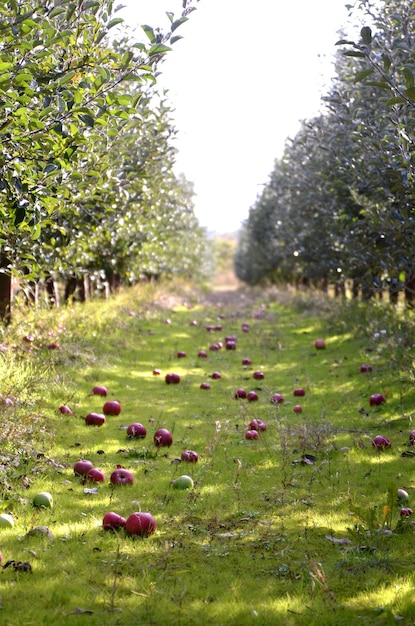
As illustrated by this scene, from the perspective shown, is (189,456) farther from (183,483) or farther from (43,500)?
(43,500)

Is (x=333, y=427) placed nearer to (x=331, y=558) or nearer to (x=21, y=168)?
(x=331, y=558)

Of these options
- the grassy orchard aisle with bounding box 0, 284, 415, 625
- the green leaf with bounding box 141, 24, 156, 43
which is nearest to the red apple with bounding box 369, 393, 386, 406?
the grassy orchard aisle with bounding box 0, 284, 415, 625

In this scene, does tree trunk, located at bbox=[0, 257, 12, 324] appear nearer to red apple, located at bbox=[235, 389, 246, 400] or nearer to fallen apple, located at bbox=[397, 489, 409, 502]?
red apple, located at bbox=[235, 389, 246, 400]

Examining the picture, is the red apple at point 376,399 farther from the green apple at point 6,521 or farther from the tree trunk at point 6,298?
the tree trunk at point 6,298

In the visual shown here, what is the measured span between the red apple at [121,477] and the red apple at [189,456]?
2.88 feet

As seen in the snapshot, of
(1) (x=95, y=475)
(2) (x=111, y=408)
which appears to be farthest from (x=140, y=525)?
(2) (x=111, y=408)

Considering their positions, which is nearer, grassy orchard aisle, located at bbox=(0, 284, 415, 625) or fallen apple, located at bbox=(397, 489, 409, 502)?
grassy orchard aisle, located at bbox=(0, 284, 415, 625)

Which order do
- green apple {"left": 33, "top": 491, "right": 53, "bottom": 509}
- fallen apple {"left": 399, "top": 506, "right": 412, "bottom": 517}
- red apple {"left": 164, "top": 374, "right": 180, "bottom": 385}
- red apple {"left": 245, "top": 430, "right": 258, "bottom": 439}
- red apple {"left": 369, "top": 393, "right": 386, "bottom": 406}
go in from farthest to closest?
red apple {"left": 164, "top": 374, "right": 180, "bottom": 385} < red apple {"left": 369, "top": 393, "right": 386, "bottom": 406} < red apple {"left": 245, "top": 430, "right": 258, "bottom": 439} < green apple {"left": 33, "top": 491, "right": 53, "bottom": 509} < fallen apple {"left": 399, "top": 506, "right": 412, "bottom": 517}

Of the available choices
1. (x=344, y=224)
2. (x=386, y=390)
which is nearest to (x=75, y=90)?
(x=386, y=390)

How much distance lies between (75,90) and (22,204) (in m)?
1.13

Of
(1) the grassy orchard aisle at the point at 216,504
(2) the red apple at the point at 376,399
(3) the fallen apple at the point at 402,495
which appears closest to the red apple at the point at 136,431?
(1) the grassy orchard aisle at the point at 216,504

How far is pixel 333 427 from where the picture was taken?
805 centimetres

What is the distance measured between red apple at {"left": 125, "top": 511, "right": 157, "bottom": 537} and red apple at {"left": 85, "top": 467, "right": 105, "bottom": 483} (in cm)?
120

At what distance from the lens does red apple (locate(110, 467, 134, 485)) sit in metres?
5.85
